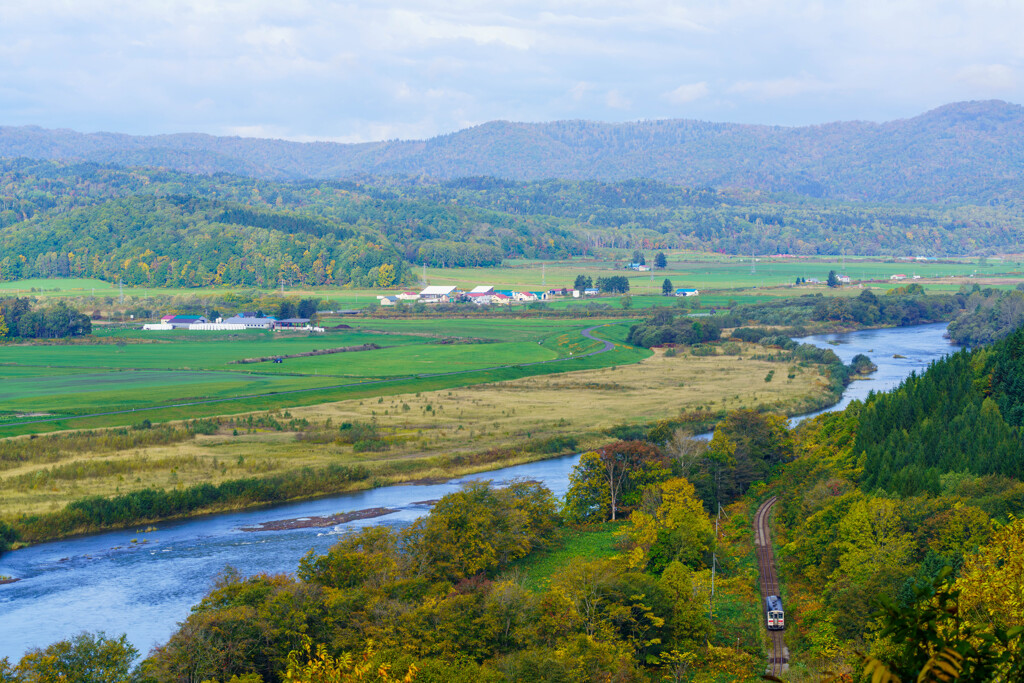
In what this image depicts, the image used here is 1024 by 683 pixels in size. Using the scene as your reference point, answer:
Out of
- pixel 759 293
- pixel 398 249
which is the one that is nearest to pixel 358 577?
pixel 759 293

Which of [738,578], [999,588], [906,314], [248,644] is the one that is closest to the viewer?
[999,588]

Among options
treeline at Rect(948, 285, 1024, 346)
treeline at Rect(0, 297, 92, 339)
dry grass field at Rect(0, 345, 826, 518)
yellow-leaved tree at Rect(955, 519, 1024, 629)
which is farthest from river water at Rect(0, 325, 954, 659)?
treeline at Rect(948, 285, 1024, 346)

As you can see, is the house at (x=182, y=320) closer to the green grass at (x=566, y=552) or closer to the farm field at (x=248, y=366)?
the farm field at (x=248, y=366)

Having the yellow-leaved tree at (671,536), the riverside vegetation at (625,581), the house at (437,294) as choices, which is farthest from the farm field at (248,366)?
the yellow-leaved tree at (671,536)

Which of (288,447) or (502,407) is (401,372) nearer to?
(502,407)

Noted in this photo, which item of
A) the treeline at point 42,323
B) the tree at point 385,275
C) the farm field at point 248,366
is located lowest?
the farm field at point 248,366

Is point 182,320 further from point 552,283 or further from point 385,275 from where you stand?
point 552,283

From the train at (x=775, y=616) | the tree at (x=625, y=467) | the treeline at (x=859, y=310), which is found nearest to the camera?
the train at (x=775, y=616)
